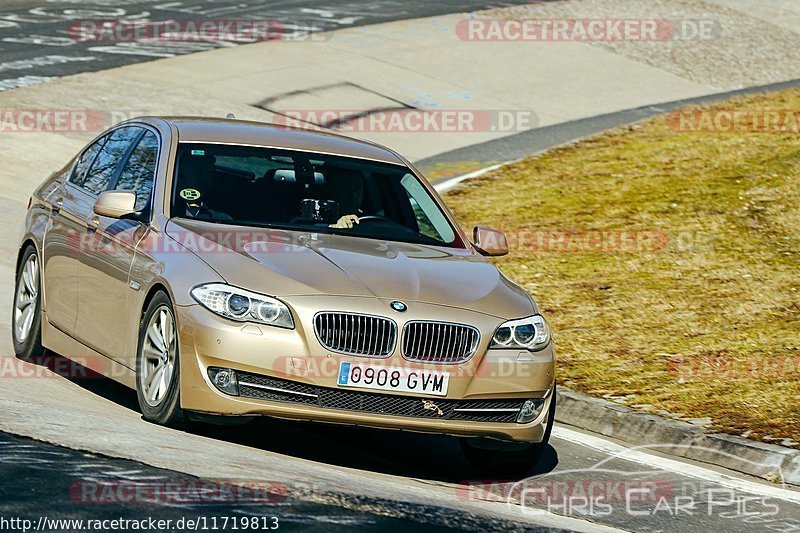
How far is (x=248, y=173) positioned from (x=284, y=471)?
92.2 inches

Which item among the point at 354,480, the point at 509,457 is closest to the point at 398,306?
the point at 354,480

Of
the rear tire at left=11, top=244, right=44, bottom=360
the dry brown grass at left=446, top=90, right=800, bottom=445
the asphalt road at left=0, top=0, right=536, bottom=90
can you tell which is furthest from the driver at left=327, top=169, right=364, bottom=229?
the asphalt road at left=0, top=0, right=536, bottom=90

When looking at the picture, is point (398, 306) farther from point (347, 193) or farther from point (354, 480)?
point (347, 193)

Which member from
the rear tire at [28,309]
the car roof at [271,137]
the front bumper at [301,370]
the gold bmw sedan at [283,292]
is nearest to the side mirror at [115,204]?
the gold bmw sedan at [283,292]

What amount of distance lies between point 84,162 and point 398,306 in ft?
10.5

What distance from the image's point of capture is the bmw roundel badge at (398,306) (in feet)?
23.3

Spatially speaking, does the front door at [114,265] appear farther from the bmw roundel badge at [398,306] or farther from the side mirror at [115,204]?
the bmw roundel badge at [398,306]

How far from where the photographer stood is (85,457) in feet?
20.0

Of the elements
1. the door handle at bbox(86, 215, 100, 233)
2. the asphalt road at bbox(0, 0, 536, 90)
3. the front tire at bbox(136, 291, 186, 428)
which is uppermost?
the door handle at bbox(86, 215, 100, 233)

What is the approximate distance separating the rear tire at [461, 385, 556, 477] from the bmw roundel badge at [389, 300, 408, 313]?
958 millimetres

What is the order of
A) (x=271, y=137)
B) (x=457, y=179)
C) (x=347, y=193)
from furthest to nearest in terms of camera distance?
(x=457, y=179), (x=271, y=137), (x=347, y=193)

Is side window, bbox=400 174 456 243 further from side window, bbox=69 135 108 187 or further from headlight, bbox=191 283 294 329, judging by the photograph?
side window, bbox=69 135 108 187

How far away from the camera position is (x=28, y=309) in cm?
932

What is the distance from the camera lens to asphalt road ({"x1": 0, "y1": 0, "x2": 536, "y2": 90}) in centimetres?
2202
